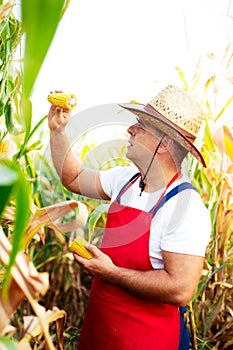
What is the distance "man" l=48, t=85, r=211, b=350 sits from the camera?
45.5 inches

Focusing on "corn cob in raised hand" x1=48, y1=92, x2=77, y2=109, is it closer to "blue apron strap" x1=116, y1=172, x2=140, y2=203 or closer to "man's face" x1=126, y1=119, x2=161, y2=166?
"man's face" x1=126, y1=119, x2=161, y2=166

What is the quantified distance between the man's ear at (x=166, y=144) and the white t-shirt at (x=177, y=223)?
0.26ft

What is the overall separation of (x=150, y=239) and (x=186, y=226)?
9cm

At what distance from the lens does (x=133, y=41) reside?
7.57 ft

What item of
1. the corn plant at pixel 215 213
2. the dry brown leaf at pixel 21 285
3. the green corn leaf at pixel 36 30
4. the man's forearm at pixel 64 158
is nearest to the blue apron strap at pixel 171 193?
the man's forearm at pixel 64 158

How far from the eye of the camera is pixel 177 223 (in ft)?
3.83

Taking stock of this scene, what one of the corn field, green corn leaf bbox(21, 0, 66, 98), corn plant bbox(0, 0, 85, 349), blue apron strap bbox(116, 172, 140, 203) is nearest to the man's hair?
blue apron strap bbox(116, 172, 140, 203)

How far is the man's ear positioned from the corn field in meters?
0.21

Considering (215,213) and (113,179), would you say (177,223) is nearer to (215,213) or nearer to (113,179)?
(113,179)

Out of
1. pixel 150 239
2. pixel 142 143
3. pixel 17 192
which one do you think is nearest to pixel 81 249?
pixel 150 239

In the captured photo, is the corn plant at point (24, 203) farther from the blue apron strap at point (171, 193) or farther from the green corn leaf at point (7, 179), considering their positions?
the blue apron strap at point (171, 193)

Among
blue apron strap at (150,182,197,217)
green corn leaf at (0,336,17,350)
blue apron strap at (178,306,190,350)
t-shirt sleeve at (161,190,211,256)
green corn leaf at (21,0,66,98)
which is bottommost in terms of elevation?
blue apron strap at (178,306,190,350)

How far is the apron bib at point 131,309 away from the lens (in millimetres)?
1224

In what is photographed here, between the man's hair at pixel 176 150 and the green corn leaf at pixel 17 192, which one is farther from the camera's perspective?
the man's hair at pixel 176 150
